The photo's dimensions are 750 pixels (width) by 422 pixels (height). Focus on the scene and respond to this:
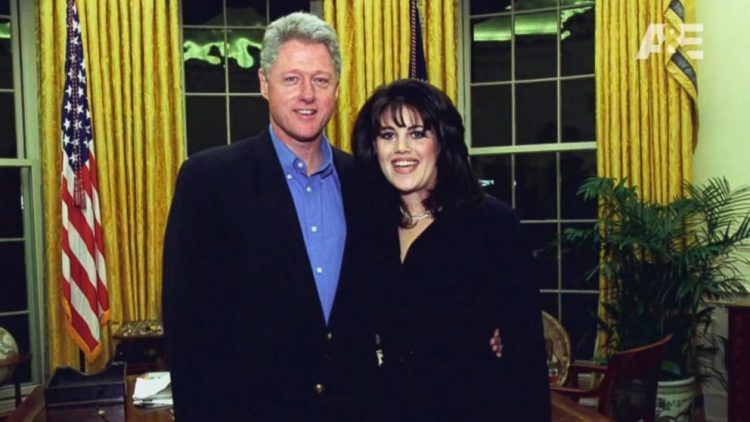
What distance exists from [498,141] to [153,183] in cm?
219

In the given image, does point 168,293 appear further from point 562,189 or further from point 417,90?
point 562,189

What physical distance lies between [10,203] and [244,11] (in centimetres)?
190

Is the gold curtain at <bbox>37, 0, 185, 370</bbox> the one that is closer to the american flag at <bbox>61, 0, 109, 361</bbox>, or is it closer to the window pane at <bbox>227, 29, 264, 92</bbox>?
the american flag at <bbox>61, 0, 109, 361</bbox>

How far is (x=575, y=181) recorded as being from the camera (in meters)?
4.31

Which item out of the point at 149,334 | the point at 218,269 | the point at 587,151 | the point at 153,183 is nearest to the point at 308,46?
the point at 218,269

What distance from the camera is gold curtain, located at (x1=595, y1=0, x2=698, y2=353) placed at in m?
3.81

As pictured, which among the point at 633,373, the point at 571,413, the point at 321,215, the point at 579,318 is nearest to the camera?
the point at 321,215

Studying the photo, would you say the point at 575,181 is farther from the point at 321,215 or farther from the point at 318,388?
the point at 318,388

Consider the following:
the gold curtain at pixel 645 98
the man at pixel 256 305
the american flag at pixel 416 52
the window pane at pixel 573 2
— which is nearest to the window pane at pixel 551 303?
the gold curtain at pixel 645 98

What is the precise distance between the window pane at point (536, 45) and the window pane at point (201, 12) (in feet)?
6.41

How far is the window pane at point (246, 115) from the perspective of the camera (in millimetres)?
4582

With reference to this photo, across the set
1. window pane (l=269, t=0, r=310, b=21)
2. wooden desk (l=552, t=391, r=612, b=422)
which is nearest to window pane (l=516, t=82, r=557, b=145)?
window pane (l=269, t=0, r=310, b=21)

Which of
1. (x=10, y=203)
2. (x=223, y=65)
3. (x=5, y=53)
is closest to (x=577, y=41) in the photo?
(x=223, y=65)

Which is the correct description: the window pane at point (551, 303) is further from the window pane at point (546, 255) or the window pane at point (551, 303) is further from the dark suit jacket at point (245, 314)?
the dark suit jacket at point (245, 314)
